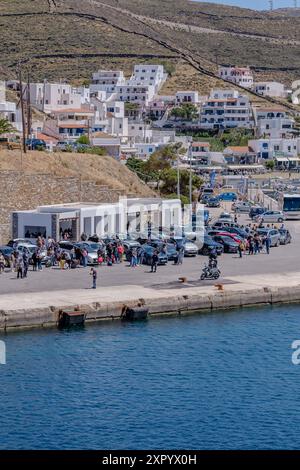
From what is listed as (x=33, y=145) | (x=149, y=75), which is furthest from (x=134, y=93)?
(x=33, y=145)

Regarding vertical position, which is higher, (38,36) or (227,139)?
(38,36)

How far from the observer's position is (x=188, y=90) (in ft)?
507

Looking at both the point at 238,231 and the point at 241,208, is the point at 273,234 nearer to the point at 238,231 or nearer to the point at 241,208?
the point at 238,231

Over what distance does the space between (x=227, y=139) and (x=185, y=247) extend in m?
81.6

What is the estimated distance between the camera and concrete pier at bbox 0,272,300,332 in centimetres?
3550

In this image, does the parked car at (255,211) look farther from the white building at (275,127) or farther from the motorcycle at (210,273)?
the white building at (275,127)

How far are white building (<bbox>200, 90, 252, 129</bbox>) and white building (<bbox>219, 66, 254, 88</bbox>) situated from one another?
88.1ft

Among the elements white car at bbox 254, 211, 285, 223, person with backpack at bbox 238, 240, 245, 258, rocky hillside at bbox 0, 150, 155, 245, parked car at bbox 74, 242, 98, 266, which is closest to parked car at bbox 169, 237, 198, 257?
person with backpack at bbox 238, 240, 245, 258

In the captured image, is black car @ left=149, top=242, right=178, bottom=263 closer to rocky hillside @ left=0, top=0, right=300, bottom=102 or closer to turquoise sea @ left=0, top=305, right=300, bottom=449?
turquoise sea @ left=0, top=305, right=300, bottom=449

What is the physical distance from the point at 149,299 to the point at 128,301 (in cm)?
88

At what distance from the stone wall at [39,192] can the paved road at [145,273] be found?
6605 millimetres

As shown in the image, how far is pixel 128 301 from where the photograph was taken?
123 ft

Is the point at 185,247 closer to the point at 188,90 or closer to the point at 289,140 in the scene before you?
the point at 289,140

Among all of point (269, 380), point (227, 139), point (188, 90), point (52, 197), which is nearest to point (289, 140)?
point (227, 139)
